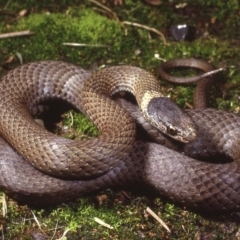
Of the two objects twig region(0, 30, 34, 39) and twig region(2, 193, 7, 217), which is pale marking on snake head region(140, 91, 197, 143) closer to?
twig region(2, 193, 7, 217)

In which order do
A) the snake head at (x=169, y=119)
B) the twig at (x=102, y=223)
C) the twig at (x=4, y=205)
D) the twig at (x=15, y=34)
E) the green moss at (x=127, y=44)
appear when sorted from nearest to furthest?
the twig at (x=102, y=223) → the twig at (x=4, y=205) → the green moss at (x=127, y=44) → the snake head at (x=169, y=119) → the twig at (x=15, y=34)

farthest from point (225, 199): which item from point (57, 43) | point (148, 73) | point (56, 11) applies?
point (56, 11)

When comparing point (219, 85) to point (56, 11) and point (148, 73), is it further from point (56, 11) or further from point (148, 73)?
point (56, 11)

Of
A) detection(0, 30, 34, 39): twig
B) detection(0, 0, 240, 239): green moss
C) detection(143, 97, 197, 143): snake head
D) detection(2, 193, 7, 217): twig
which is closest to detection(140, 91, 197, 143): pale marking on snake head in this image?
detection(143, 97, 197, 143): snake head

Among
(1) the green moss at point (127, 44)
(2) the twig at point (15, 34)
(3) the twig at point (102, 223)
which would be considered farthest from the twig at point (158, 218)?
(2) the twig at point (15, 34)

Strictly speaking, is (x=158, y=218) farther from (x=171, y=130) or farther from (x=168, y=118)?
(x=168, y=118)

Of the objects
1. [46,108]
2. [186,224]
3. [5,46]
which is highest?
[5,46]

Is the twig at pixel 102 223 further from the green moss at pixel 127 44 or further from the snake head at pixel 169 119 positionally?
the snake head at pixel 169 119

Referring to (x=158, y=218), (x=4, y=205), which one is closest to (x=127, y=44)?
(x=158, y=218)
